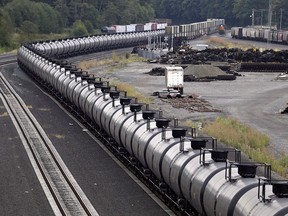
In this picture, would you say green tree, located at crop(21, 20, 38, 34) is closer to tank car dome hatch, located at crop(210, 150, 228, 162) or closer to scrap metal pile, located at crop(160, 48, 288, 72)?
scrap metal pile, located at crop(160, 48, 288, 72)

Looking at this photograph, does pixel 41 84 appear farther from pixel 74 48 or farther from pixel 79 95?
pixel 74 48

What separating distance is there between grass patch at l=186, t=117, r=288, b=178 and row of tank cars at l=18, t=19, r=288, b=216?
4.19 metres

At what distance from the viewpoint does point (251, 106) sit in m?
52.5

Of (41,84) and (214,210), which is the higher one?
(214,210)

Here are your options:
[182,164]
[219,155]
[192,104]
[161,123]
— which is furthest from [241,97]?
[219,155]

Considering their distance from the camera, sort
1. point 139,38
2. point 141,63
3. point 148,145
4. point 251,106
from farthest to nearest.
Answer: point 139,38 → point 141,63 → point 251,106 → point 148,145

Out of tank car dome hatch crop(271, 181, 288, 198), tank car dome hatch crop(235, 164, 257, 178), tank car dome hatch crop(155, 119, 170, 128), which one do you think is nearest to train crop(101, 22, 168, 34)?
tank car dome hatch crop(155, 119, 170, 128)

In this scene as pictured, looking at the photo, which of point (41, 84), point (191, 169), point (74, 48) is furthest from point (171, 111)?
point (74, 48)

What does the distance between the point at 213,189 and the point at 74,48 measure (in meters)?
82.5

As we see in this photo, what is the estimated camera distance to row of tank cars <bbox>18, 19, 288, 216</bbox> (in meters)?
16.5

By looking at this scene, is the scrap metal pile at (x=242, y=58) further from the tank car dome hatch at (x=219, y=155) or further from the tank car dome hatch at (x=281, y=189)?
the tank car dome hatch at (x=281, y=189)

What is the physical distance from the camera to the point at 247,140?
37.1 metres

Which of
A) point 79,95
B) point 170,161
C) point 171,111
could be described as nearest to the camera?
point 170,161

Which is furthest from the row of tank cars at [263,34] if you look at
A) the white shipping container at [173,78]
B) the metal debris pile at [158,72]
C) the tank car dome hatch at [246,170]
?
the tank car dome hatch at [246,170]
